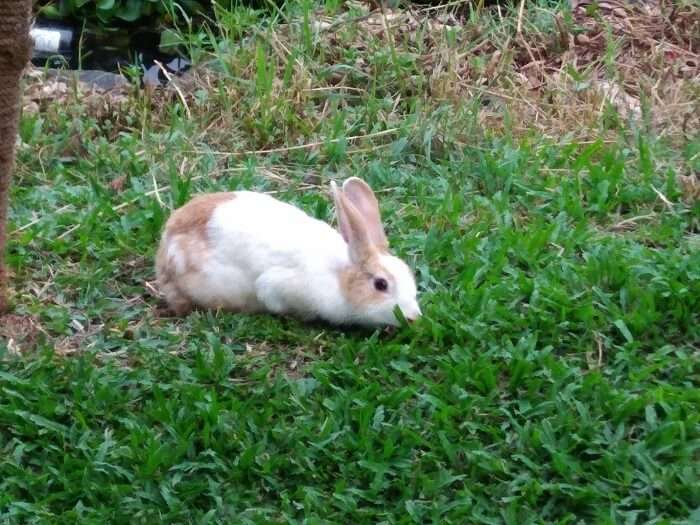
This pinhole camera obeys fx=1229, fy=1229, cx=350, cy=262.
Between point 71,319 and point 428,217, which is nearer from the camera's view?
point 71,319

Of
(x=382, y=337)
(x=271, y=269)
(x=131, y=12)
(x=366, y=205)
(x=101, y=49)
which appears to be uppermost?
(x=366, y=205)

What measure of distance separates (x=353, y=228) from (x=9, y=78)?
4.48 feet

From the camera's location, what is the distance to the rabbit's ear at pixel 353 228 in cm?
452

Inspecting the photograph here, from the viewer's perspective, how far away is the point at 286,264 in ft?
15.0

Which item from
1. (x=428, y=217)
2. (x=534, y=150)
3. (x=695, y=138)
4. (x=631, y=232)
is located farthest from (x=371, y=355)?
(x=695, y=138)

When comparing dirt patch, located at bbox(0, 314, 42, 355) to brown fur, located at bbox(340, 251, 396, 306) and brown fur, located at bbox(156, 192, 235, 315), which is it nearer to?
brown fur, located at bbox(156, 192, 235, 315)

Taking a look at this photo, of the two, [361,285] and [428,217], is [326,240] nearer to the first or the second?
[361,285]

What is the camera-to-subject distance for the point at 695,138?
607cm

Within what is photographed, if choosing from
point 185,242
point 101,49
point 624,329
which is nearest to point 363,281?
point 185,242

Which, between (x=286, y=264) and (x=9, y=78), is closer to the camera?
(x=9, y=78)

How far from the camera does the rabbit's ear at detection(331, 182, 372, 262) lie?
452 cm

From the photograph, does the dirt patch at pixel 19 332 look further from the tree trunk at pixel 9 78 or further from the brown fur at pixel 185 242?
the brown fur at pixel 185 242

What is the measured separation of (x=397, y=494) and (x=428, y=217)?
1790mm

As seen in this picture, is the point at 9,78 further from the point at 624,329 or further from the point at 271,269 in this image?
the point at 624,329
